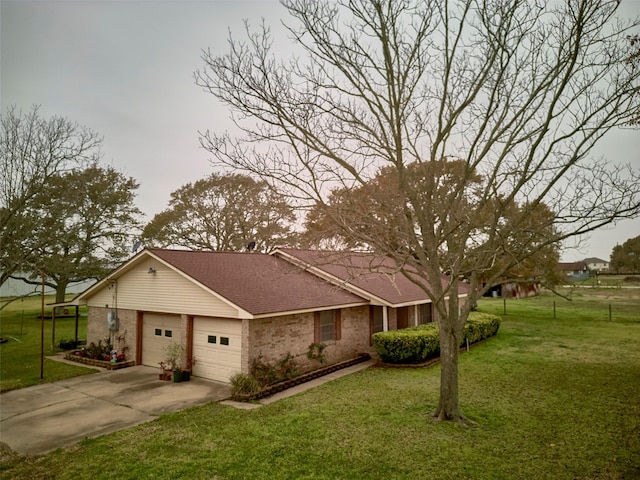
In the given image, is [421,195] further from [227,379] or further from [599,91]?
[227,379]

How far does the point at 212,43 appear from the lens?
769cm

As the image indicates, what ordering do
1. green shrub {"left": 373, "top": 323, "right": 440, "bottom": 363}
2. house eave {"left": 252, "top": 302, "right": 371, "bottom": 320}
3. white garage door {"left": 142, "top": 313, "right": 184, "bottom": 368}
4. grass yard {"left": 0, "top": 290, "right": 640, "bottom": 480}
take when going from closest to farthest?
grass yard {"left": 0, "top": 290, "right": 640, "bottom": 480} < house eave {"left": 252, "top": 302, "right": 371, "bottom": 320} < green shrub {"left": 373, "top": 323, "right": 440, "bottom": 363} < white garage door {"left": 142, "top": 313, "right": 184, "bottom": 368}

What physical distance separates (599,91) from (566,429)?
7.58m

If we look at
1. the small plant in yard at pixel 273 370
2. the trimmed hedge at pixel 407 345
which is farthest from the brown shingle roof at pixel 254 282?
the trimmed hedge at pixel 407 345

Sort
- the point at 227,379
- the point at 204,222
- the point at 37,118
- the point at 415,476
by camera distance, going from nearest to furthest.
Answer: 1. the point at 415,476
2. the point at 227,379
3. the point at 37,118
4. the point at 204,222

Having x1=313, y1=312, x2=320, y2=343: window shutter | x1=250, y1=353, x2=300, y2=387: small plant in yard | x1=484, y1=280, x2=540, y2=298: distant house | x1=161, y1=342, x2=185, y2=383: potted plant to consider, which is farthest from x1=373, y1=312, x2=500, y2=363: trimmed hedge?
x1=484, y1=280, x2=540, y2=298: distant house

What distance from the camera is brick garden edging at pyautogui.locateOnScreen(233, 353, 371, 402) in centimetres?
1071

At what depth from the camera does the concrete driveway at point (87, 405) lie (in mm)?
8383

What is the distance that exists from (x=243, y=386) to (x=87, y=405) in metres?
4.33

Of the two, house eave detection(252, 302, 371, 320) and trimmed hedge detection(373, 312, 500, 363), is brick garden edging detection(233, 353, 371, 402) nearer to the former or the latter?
trimmed hedge detection(373, 312, 500, 363)

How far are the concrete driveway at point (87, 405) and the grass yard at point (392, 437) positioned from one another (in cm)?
66

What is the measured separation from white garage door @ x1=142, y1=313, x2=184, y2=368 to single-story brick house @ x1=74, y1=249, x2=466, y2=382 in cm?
4

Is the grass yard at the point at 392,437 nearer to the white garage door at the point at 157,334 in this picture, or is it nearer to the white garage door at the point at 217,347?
the white garage door at the point at 217,347

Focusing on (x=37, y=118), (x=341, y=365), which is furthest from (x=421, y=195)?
(x=37, y=118)
